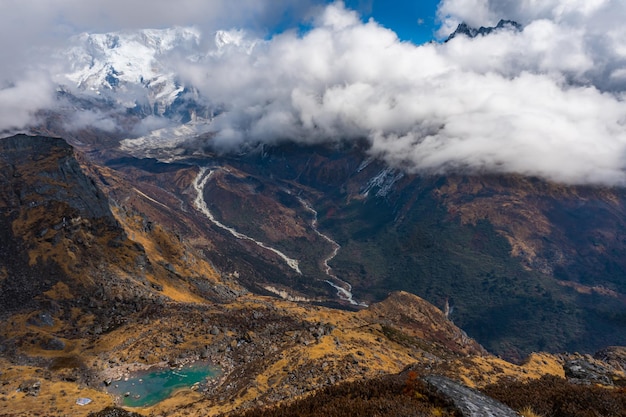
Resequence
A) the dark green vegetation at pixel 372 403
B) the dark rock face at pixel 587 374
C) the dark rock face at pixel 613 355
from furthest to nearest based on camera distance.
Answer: the dark rock face at pixel 613 355 < the dark rock face at pixel 587 374 < the dark green vegetation at pixel 372 403

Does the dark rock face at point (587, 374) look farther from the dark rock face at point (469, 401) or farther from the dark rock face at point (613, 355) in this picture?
the dark rock face at point (613, 355)

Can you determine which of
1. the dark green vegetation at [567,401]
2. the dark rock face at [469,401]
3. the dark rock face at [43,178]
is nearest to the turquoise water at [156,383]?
the dark rock face at [469,401]

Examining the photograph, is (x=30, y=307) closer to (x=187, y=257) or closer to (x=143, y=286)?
(x=143, y=286)

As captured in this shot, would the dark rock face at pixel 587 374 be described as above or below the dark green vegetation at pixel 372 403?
above

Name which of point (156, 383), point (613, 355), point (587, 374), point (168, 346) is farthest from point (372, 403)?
point (613, 355)

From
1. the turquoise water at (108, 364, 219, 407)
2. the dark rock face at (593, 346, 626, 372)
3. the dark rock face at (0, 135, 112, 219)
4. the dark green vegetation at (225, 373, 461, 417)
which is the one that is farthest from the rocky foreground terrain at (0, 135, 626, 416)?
the turquoise water at (108, 364, 219, 407)

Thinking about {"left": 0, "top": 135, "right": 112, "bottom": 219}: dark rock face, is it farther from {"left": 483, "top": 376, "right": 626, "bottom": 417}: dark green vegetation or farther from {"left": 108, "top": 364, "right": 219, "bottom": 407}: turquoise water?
{"left": 483, "top": 376, "right": 626, "bottom": 417}: dark green vegetation
